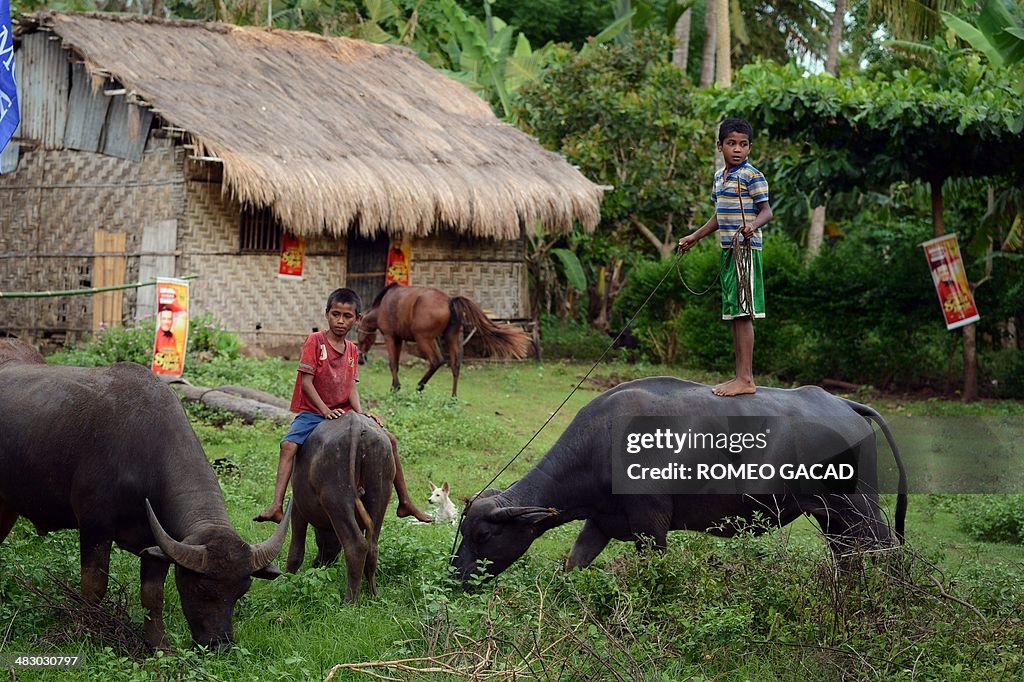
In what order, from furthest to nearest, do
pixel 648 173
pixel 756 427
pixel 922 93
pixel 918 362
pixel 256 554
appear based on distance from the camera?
pixel 648 173 → pixel 918 362 → pixel 922 93 → pixel 756 427 → pixel 256 554

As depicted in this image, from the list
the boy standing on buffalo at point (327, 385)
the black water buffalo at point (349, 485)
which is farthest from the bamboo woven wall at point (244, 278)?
the black water buffalo at point (349, 485)

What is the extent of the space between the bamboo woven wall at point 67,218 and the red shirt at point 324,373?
10638 mm

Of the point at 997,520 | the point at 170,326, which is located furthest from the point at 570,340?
the point at 997,520

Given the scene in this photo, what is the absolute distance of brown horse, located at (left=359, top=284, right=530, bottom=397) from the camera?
1491cm

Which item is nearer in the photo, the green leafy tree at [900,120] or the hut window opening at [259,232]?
the green leafy tree at [900,120]

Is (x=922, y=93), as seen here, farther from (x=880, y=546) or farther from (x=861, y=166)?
(x=880, y=546)

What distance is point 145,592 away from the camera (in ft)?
18.9

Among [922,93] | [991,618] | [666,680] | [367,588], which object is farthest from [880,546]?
[922,93]

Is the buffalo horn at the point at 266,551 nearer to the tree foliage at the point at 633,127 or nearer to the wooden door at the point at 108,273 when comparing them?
the wooden door at the point at 108,273

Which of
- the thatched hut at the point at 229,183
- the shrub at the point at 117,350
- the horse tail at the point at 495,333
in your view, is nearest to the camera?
the shrub at the point at 117,350

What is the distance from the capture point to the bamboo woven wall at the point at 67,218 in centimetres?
1709

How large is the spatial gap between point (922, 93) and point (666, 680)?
36.5 feet

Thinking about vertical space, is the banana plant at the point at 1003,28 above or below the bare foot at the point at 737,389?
above
